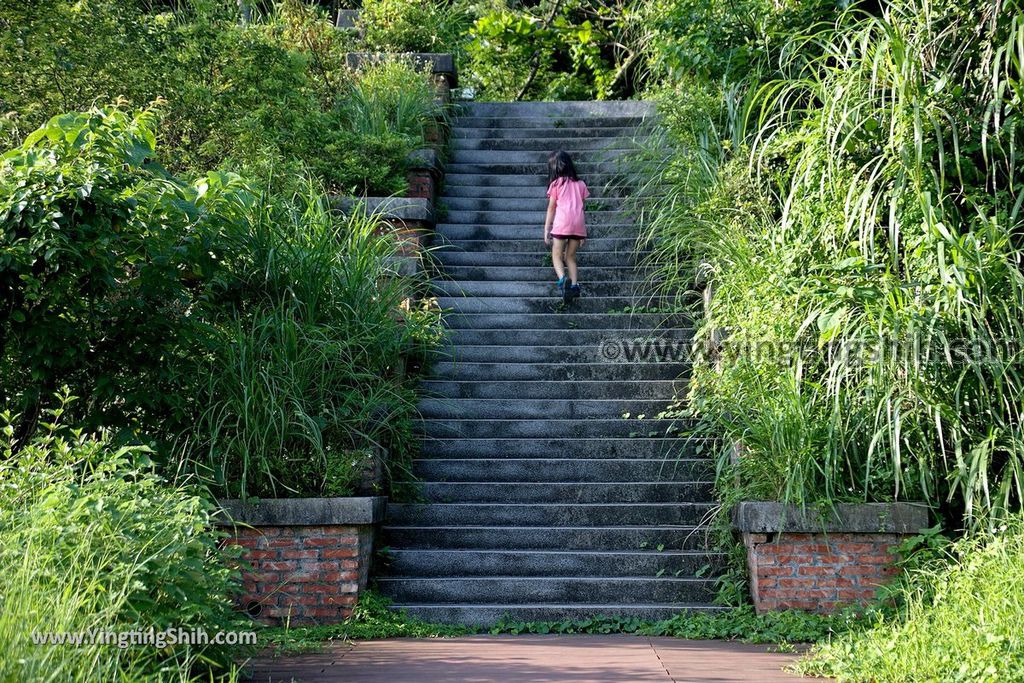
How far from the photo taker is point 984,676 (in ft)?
13.0

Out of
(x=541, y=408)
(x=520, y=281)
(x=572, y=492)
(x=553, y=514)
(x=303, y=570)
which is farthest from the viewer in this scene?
(x=520, y=281)

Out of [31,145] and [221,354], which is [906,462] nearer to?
[221,354]

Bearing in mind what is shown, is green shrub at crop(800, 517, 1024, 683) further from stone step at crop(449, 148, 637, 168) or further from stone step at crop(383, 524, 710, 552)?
stone step at crop(449, 148, 637, 168)

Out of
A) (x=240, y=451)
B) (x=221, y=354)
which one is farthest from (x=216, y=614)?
(x=221, y=354)

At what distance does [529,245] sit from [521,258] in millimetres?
236

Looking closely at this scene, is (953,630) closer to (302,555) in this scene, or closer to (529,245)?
(302,555)

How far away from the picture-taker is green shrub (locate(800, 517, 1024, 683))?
4078mm

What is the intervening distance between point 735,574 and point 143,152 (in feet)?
13.5

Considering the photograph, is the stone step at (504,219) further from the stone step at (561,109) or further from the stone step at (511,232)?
the stone step at (561,109)

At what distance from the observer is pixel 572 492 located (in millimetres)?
6570

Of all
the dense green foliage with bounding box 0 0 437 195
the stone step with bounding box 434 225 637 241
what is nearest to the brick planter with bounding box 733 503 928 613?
the stone step with bounding box 434 225 637 241

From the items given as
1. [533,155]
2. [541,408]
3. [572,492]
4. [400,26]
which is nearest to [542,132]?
[533,155]

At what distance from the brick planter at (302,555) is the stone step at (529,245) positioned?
4.14 m

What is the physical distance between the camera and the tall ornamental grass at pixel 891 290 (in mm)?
5516
